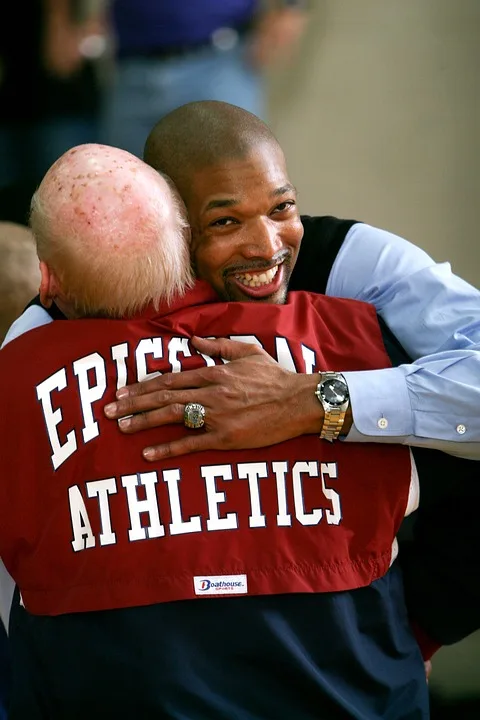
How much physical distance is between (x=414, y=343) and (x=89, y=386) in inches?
20.0

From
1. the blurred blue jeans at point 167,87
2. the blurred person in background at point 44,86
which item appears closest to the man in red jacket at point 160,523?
the blurred blue jeans at point 167,87

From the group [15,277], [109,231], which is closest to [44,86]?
[15,277]

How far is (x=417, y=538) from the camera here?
1.69 metres

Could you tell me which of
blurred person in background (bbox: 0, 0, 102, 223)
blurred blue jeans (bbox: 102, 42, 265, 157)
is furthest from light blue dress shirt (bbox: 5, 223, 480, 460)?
blurred person in background (bbox: 0, 0, 102, 223)

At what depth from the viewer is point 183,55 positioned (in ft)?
9.78

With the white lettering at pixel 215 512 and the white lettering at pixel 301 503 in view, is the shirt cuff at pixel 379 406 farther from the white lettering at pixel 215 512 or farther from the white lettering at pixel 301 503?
the white lettering at pixel 215 512

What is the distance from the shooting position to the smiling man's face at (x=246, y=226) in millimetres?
1585

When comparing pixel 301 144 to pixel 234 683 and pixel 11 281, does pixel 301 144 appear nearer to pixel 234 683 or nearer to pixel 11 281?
pixel 11 281

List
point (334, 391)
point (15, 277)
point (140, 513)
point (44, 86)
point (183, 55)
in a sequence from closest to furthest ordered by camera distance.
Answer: point (140, 513) → point (334, 391) → point (15, 277) → point (183, 55) → point (44, 86)

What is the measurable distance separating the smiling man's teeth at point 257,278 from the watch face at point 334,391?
0.88 feet

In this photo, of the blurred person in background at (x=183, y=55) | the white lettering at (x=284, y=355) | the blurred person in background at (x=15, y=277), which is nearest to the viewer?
the white lettering at (x=284, y=355)

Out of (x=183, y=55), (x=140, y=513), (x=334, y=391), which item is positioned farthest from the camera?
(x=183, y=55)

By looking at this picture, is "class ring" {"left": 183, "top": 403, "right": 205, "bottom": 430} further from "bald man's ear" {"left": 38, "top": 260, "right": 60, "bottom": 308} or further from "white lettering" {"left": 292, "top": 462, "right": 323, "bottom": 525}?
"bald man's ear" {"left": 38, "top": 260, "right": 60, "bottom": 308}

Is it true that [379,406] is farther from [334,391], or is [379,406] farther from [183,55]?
[183,55]
